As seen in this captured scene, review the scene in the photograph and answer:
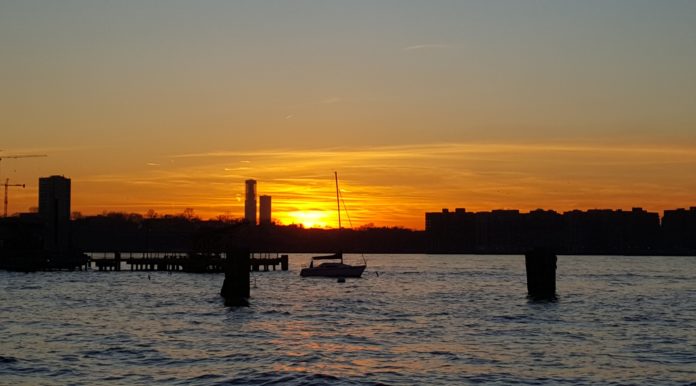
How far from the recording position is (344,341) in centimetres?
4597

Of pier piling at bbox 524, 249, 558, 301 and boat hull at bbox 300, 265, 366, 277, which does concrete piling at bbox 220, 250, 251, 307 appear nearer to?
pier piling at bbox 524, 249, 558, 301

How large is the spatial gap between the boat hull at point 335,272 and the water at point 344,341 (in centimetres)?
4615

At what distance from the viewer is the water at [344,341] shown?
35.0m

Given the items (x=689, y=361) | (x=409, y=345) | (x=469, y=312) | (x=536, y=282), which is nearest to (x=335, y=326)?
(x=409, y=345)

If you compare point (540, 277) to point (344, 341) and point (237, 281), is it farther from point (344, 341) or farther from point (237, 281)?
point (344, 341)

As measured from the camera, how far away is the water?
35.0 meters

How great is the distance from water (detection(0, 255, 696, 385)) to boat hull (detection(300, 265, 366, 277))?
151 ft

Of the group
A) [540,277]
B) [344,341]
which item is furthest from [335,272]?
[344,341]

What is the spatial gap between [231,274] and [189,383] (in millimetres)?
35135

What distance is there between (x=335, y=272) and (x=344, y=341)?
8338 cm

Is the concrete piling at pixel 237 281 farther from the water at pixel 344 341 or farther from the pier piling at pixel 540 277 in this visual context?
the pier piling at pixel 540 277

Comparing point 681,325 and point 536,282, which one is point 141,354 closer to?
point 681,325

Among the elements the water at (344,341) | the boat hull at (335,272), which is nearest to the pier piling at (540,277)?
the water at (344,341)

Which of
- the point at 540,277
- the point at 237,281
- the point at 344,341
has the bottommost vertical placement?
the point at 344,341
